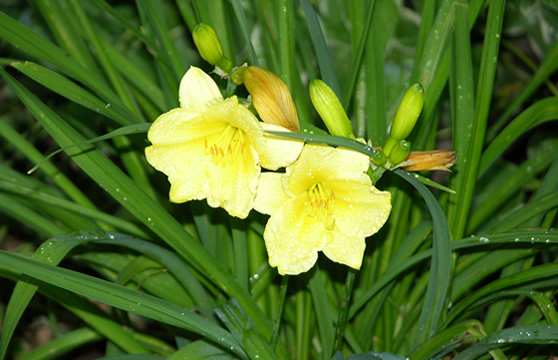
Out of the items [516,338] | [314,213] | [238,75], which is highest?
[238,75]

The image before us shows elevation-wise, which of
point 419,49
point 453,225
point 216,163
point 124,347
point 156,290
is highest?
point 419,49

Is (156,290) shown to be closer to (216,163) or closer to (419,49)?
(216,163)

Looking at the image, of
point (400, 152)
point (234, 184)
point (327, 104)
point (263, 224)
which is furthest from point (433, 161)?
point (263, 224)

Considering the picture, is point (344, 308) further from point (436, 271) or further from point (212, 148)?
point (212, 148)

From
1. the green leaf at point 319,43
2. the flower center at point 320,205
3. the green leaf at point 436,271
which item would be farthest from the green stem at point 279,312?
the green leaf at point 319,43

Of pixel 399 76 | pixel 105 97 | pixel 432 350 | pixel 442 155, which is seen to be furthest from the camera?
pixel 399 76

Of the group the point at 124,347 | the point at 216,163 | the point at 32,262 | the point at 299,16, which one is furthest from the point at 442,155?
the point at 299,16
